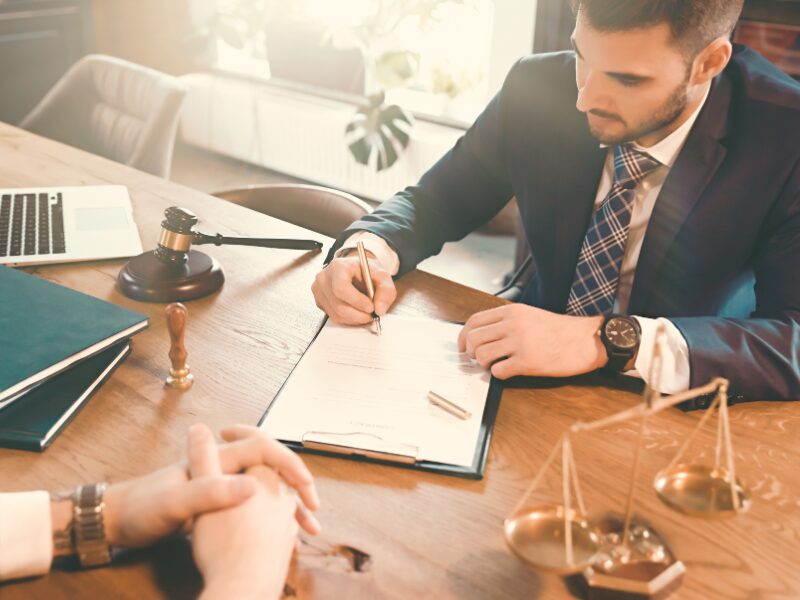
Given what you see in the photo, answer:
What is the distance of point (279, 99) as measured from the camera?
4.45 metres

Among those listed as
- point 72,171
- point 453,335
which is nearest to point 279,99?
point 72,171

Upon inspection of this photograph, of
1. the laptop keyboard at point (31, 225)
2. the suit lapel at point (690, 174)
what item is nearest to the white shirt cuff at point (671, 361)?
the suit lapel at point (690, 174)

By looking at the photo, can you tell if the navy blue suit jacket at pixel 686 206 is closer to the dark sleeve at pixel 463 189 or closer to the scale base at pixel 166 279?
the dark sleeve at pixel 463 189

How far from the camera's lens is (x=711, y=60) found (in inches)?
53.7

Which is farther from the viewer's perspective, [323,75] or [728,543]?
[323,75]

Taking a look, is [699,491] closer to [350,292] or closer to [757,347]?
[757,347]

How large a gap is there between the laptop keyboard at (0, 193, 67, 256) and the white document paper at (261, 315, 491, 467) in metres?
0.63

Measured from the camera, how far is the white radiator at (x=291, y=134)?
4074 millimetres

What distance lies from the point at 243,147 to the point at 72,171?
2.83 metres

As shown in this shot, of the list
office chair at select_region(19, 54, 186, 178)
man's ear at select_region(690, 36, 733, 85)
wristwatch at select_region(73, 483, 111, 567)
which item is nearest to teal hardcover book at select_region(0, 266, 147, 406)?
wristwatch at select_region(73, 483, 111, 567)

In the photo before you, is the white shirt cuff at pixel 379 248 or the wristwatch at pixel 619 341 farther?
the white shirt cuff at pixel 379 248

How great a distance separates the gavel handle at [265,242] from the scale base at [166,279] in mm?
64

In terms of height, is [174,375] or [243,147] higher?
[174,375]

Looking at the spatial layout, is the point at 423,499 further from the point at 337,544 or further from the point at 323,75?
the point at 323,75
